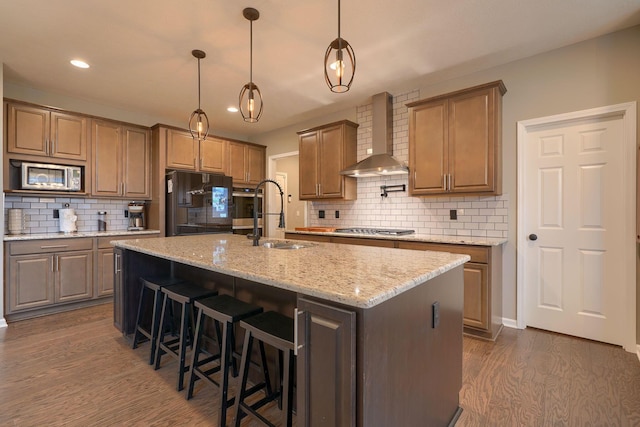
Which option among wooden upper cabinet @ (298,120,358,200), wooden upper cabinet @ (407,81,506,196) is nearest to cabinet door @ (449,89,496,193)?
wooden upper cabinet @ (407,81,506,196)

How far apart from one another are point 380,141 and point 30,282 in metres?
4.34

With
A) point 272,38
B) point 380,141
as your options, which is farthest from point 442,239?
point 272,38

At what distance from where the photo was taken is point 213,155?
16.6 ft

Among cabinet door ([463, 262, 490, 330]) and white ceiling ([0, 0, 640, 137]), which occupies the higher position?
white ceiling ([0, 0, 640, 137])

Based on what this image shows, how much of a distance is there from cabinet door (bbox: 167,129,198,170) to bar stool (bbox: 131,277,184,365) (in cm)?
236

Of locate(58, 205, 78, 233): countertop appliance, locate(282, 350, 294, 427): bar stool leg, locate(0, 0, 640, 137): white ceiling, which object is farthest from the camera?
locate(58, 205, 78, 233): countertop appliance

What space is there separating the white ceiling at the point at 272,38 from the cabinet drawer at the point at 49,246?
6.11 ft

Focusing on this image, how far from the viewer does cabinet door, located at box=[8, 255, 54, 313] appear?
323cm

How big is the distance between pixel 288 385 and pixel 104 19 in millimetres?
2980

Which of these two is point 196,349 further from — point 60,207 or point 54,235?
point 60,207

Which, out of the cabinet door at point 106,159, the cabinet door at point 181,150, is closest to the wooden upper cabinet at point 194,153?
the cabinet door at point 181,150

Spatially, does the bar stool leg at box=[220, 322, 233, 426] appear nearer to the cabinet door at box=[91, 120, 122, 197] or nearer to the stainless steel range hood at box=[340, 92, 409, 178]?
the stainless steel range hood at box=[340, 92, 409, 178]

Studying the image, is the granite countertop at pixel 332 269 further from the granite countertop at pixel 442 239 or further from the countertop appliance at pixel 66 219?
the countertop appliance at pixel 66 219

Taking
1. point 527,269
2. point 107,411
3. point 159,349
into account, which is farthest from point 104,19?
point 527,269
